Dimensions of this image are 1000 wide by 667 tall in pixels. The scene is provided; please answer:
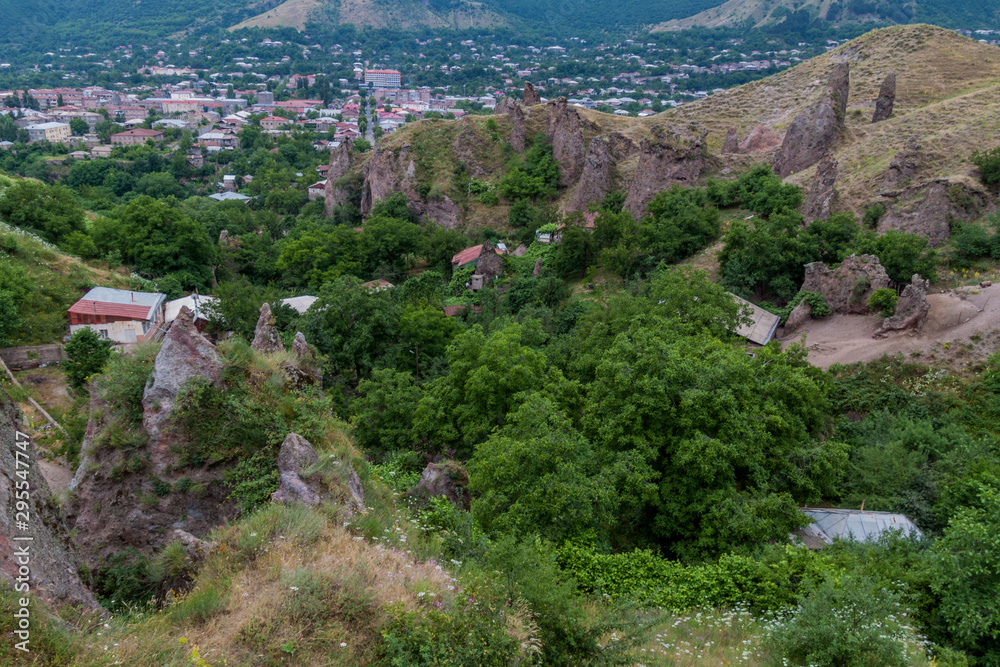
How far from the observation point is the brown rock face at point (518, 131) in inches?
1930

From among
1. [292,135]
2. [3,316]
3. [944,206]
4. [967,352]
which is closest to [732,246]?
[944,206]

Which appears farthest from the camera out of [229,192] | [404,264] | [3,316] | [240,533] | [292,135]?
[292,135]

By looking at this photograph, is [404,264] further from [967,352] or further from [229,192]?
[229,192]

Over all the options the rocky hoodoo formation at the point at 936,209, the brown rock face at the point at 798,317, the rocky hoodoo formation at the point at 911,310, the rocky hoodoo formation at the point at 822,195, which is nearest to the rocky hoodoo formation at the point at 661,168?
the rocky hoodoo formation at the point at 822,195

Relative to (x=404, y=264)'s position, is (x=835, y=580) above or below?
above

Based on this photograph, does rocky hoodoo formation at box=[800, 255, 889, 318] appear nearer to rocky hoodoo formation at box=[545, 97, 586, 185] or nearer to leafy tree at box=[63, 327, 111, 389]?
rocky hoodoo formation at box=[545, 97, 586, 185]

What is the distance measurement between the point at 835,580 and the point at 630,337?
10.1 meters

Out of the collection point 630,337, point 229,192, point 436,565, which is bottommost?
point 229,192

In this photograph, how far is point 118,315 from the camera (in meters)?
26.2

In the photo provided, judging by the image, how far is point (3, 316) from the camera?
21.9 metres

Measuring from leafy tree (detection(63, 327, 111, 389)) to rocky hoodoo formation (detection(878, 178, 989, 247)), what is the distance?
3449 centimetres

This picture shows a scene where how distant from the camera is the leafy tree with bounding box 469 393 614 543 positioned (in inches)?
435

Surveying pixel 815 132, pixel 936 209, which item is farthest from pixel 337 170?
pixel 936 209

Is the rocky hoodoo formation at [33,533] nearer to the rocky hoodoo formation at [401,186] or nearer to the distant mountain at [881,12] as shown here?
the rocky hoodoo formation at [401,186]
